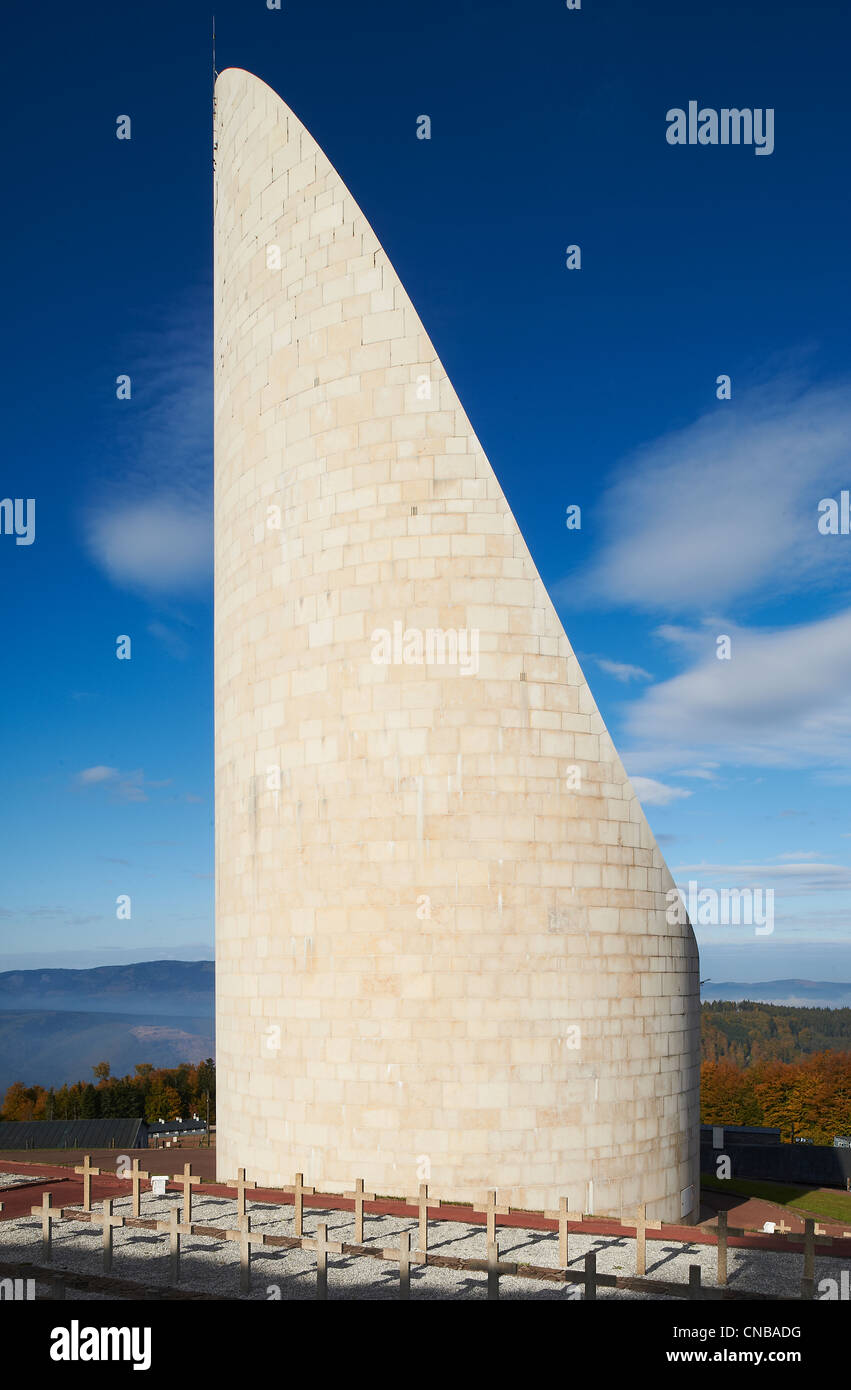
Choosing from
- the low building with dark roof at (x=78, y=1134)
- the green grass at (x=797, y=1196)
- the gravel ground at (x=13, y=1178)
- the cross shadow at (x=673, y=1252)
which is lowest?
the low building with dark roof at (x=78, y=1134)

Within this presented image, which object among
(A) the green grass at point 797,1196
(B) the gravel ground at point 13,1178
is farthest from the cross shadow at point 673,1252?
(A) the green grass at point 797,1196

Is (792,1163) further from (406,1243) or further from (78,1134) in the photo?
(406,1243)

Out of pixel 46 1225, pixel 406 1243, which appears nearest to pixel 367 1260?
pixel 406 1243

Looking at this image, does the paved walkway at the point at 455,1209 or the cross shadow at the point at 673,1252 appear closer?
the cross shadow at the point at 673,1252

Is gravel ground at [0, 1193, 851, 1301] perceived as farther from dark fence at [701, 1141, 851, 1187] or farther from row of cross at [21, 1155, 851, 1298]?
dark fence at [701, 1141, 851, 1187]

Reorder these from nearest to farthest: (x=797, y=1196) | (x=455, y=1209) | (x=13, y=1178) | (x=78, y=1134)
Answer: (x=455, y=1209) < (x=13, y=1178) < (x=797, y=1196) < (x=78, y=1134)

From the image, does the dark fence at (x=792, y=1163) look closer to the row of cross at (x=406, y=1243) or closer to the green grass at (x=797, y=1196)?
the green grass at (x=797, y=1196)

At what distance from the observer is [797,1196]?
99.4ft

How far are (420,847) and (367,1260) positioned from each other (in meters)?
6.24

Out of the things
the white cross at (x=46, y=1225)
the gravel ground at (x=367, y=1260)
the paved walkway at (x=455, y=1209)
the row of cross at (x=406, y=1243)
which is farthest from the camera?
the paved walkway at (x=455, y=1209)

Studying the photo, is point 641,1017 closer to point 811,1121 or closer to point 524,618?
point 524,618

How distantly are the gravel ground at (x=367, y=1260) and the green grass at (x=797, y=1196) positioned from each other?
14.6m

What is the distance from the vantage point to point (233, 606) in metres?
20.7

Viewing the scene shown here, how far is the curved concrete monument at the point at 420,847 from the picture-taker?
53.0 ft
